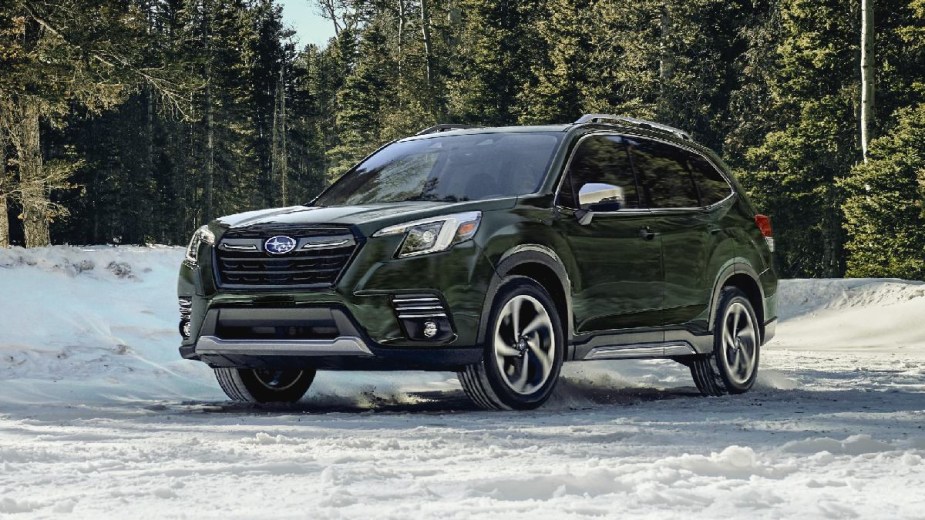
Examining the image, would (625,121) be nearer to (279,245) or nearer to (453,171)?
(453,171)

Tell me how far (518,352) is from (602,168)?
5.73 feet

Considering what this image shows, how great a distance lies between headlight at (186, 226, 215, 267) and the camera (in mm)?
8477

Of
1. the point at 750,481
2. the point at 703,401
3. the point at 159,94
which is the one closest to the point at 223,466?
the point at 750,481

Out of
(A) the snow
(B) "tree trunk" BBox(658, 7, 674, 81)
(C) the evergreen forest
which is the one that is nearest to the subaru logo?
(A) the snow

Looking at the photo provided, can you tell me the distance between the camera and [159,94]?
80.7 ft

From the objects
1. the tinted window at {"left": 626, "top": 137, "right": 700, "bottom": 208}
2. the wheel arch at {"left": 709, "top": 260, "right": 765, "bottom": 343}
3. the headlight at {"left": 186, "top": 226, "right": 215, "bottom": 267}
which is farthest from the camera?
the wheel arch at {"left": 709, "top": 260, "right": 765, "bottom": 343}

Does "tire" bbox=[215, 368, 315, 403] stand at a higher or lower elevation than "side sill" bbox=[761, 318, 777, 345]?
lower

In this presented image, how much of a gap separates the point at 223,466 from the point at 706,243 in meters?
5.32

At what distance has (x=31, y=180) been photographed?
27.7m

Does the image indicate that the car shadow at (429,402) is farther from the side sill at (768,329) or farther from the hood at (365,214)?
the hood at (365,214)

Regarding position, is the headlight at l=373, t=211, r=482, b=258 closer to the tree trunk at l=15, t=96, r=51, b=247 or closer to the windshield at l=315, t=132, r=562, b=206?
the windshield at l=315, t=132, r=562, b=206

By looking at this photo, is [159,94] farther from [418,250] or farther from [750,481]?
[750,481]

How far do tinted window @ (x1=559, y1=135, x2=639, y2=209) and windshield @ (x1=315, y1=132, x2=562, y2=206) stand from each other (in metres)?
0.21

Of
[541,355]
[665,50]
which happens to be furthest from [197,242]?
[665,50]
